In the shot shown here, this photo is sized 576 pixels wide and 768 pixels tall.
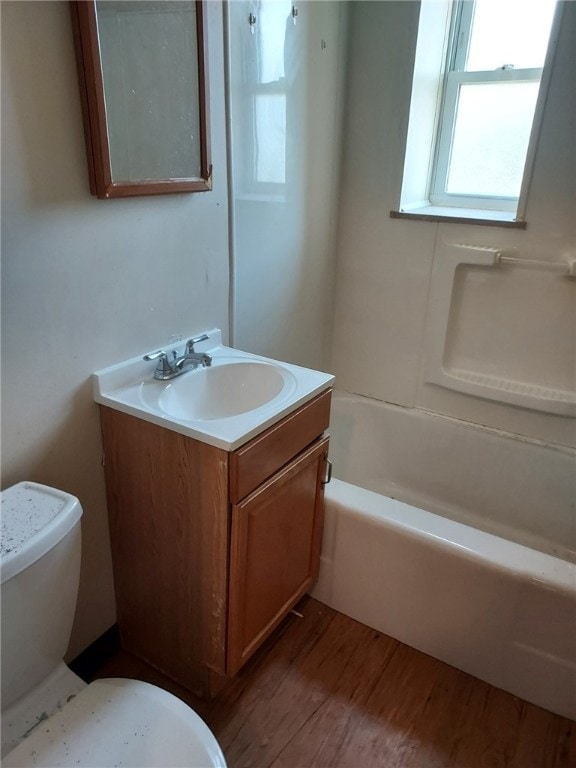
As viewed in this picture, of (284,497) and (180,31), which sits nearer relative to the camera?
(180,31)

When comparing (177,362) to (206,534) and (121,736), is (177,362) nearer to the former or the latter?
(206,534)

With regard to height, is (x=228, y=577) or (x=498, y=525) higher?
(x=228, y=577)

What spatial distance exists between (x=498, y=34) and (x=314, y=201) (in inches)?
35.1

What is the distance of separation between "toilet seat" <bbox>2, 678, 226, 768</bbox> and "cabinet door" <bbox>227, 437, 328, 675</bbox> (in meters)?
0.30

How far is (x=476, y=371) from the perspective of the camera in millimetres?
2104

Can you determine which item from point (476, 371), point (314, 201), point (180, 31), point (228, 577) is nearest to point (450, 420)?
point (476, 371)

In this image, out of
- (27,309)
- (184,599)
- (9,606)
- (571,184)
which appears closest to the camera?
(9,606)

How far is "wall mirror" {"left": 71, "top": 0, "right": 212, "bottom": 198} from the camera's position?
1081mm

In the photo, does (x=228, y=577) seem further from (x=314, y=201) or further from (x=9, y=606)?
(x=314, y=201)

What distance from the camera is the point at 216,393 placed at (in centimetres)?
152

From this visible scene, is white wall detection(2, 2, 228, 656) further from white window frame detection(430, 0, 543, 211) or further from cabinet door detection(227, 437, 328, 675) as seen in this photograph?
white window frame detection(430, 0, 543, 211)

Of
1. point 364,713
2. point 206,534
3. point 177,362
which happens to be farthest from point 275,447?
point 364,713

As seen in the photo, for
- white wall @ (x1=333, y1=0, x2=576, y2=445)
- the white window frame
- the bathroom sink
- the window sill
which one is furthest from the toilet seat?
the white window frame

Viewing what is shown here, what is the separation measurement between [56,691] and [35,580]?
291mm
